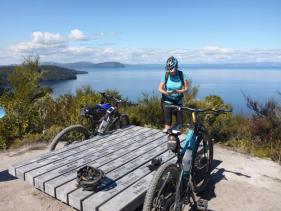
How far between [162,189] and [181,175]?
36cm

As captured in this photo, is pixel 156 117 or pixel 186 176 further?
pixel 156 117

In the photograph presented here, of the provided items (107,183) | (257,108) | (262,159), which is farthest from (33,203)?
(257,108)

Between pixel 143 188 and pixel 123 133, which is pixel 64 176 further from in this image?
pixel 123 133

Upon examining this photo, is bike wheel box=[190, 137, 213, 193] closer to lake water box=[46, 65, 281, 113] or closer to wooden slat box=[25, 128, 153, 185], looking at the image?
wooden slat box=[25, 128, 153, 185]

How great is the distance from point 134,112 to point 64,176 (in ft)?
17.3

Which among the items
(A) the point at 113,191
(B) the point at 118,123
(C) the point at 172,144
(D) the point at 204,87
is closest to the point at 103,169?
(A) the point at 113,191

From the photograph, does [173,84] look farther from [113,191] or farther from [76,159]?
[113,191]

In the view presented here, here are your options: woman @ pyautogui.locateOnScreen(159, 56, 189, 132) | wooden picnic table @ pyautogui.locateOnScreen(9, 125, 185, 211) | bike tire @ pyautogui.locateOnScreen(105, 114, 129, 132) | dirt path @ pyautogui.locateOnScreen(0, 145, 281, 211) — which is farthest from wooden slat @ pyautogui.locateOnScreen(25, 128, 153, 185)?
woman @ pyautogui.locateOnScreen(159, 56, 189, 132)

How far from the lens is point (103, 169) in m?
4.01

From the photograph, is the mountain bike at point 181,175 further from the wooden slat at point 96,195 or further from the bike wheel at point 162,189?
the wooden slat at point 96,195

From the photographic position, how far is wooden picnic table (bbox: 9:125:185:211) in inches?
128

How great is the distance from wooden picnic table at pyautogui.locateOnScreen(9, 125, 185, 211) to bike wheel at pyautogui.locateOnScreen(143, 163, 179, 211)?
0.34 m

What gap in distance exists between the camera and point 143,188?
3.53 m

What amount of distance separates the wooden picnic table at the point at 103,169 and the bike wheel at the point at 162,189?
341 mm
